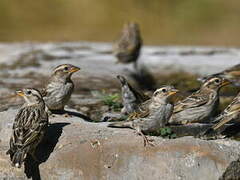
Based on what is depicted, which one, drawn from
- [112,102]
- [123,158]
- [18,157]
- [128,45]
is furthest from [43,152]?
[128,45]

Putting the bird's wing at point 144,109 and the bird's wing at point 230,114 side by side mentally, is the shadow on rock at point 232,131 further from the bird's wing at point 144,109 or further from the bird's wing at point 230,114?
the bird's wing at point 144,109

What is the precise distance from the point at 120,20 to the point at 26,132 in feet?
47.1

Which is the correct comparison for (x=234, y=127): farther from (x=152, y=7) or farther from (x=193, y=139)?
(x=152, y=7)

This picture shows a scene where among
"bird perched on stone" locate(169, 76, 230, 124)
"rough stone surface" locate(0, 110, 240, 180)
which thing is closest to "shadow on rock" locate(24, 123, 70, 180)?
"rough stone surface" locate(0, 110, 240, 180)

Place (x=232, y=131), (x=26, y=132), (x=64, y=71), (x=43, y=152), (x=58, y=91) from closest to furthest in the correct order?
(x=26, y=132) → (x=43, y=152) → (x=232, y=131) → (x=58, y=91) → (x=64, y=71)

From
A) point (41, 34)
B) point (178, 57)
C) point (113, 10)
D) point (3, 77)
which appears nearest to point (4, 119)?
point (3, 77)

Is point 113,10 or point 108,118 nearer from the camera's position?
point 108,118

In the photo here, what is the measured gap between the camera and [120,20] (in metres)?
22.5

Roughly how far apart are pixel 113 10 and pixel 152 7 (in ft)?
3.95

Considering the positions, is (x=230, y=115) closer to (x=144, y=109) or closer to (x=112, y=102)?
(x=144, y=109)

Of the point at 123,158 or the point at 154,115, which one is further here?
the point at 154,115

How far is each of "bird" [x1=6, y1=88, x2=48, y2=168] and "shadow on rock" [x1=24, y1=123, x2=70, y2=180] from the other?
8 centimetres

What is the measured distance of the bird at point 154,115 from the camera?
29.6 feet

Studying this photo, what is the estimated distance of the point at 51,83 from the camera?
10.3 m
